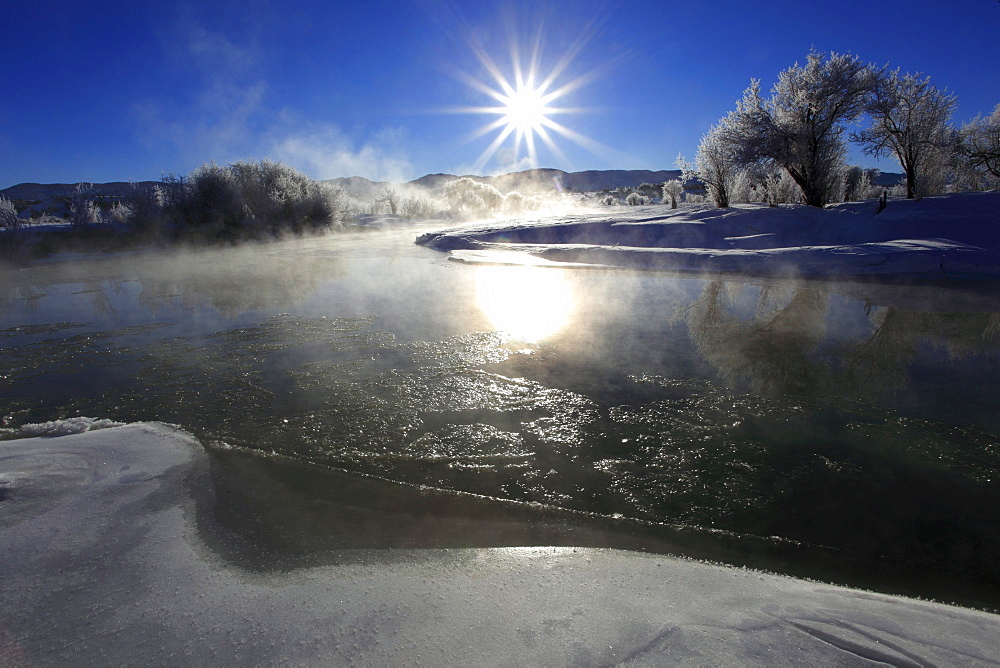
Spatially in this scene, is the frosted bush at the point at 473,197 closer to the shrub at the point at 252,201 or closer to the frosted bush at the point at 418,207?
the frosted bush at the point at 418,207

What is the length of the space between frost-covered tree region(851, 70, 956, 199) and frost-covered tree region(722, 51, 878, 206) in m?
0.63

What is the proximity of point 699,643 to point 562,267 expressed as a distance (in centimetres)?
1148

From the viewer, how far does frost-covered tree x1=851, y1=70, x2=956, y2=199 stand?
618 inches

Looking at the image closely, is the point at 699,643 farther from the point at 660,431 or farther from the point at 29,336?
the point at 29,336

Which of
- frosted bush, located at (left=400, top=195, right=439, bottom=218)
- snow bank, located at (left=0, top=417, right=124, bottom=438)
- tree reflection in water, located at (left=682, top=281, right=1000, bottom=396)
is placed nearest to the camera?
snow bank, located at (left=0, top=417, right=124, bottom=438)

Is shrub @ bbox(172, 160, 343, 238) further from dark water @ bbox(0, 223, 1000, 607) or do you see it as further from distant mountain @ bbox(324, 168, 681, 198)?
distant mountain @ bbox(324, 168, 681, 198)

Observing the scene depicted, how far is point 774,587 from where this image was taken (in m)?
1.86

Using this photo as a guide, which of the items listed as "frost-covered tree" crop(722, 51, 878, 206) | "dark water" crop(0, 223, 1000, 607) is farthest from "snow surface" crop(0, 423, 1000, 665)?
"frost-covered tree" crop(722, 51, 878, 206)

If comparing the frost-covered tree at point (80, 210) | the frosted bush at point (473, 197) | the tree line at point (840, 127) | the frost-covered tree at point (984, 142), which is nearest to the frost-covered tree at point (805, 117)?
the tree line at point (840, 127)

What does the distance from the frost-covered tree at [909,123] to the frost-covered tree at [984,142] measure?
1.07 metres

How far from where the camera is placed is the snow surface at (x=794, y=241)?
10328mm

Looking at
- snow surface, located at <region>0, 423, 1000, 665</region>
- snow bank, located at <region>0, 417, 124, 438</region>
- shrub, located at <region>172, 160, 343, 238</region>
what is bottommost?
snow surface, located at <region>0, 423, 1000, 665</region>

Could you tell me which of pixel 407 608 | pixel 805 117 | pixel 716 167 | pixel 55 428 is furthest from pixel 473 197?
pixel 407 608

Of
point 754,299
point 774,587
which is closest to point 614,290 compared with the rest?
point 754,299
